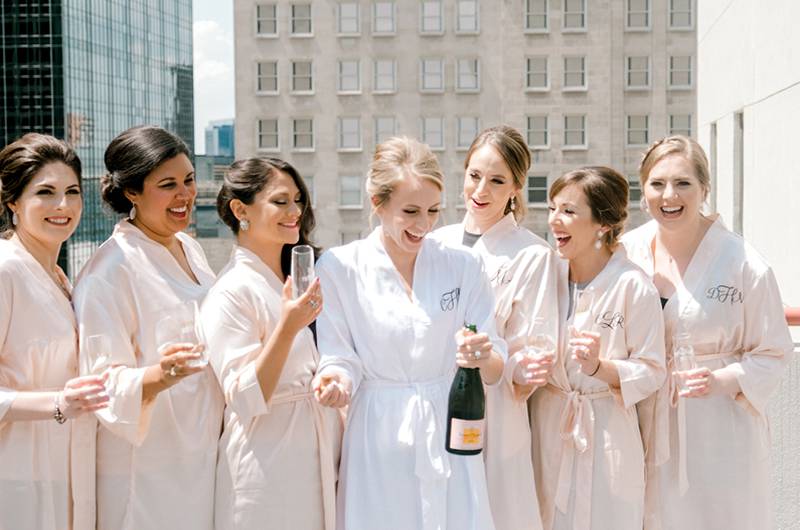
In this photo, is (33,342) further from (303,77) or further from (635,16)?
(635,16)

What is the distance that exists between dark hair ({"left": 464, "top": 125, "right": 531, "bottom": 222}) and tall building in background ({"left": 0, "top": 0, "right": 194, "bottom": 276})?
2680 inches

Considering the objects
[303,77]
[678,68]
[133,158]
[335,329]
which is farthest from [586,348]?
[303,77]

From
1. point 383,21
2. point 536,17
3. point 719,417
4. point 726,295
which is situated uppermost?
point 383,21

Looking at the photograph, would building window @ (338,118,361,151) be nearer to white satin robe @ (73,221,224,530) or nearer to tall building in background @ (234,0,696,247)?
tall building in background @ (234,0,696,247)

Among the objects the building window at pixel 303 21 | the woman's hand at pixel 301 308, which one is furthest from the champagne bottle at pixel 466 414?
the building window at pixel 303 21

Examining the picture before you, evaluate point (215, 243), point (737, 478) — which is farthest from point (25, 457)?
point (215, 243)

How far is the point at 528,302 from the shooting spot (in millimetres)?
4234

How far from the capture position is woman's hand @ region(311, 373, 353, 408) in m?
3.66

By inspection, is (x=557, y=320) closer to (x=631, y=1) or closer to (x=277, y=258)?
(x=277, y=258)

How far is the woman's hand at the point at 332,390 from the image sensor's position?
366cm

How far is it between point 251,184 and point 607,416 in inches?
71.5

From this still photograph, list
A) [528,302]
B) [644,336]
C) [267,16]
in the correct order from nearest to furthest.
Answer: [644,336] < [528,302] < [267,16]

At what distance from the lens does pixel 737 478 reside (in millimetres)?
4312

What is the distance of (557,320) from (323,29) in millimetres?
55163
